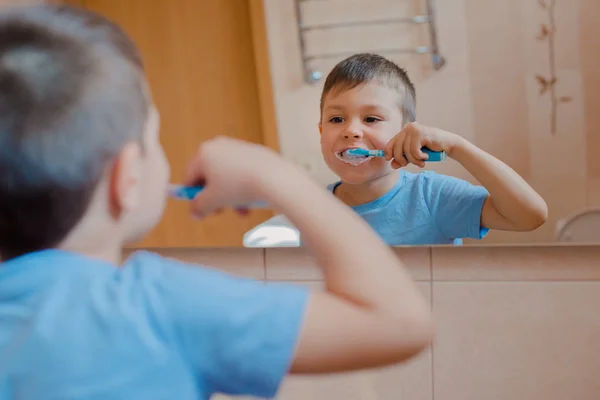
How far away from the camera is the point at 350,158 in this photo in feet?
3.15

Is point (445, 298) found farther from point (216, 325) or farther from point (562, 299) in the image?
point (216, 325)

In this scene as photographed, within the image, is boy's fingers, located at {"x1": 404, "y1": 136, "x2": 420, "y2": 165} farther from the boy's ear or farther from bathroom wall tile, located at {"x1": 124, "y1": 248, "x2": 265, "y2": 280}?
the boy's ear

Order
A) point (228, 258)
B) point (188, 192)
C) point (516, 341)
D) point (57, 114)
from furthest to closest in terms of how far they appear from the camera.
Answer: point (228, 258), point (516, 341), point (188, 192), point (57, 114)

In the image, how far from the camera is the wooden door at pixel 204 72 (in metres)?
1.02

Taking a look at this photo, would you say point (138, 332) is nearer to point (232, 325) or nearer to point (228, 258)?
point (232, 325)

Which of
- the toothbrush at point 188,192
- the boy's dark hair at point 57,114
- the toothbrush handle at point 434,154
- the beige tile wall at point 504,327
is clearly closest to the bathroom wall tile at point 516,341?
the beige tile wall at point 504,327

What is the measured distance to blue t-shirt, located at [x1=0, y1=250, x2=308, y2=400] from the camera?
40 cm

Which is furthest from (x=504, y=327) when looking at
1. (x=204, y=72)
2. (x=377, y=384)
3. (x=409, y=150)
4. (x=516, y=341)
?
(x=204, y=72)

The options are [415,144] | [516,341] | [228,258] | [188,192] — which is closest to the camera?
[188,192]

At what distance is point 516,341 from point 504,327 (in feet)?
0.09

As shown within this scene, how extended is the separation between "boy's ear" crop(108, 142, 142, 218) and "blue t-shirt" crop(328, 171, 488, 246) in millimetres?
559

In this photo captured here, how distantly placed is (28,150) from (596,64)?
797 mm

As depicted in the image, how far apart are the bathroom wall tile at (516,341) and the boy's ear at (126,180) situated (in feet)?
2.25

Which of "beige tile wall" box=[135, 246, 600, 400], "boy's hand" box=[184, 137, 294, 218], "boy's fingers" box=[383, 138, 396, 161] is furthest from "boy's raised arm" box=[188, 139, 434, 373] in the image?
"beige tile wall" box=[135, 246, 600, 400]
